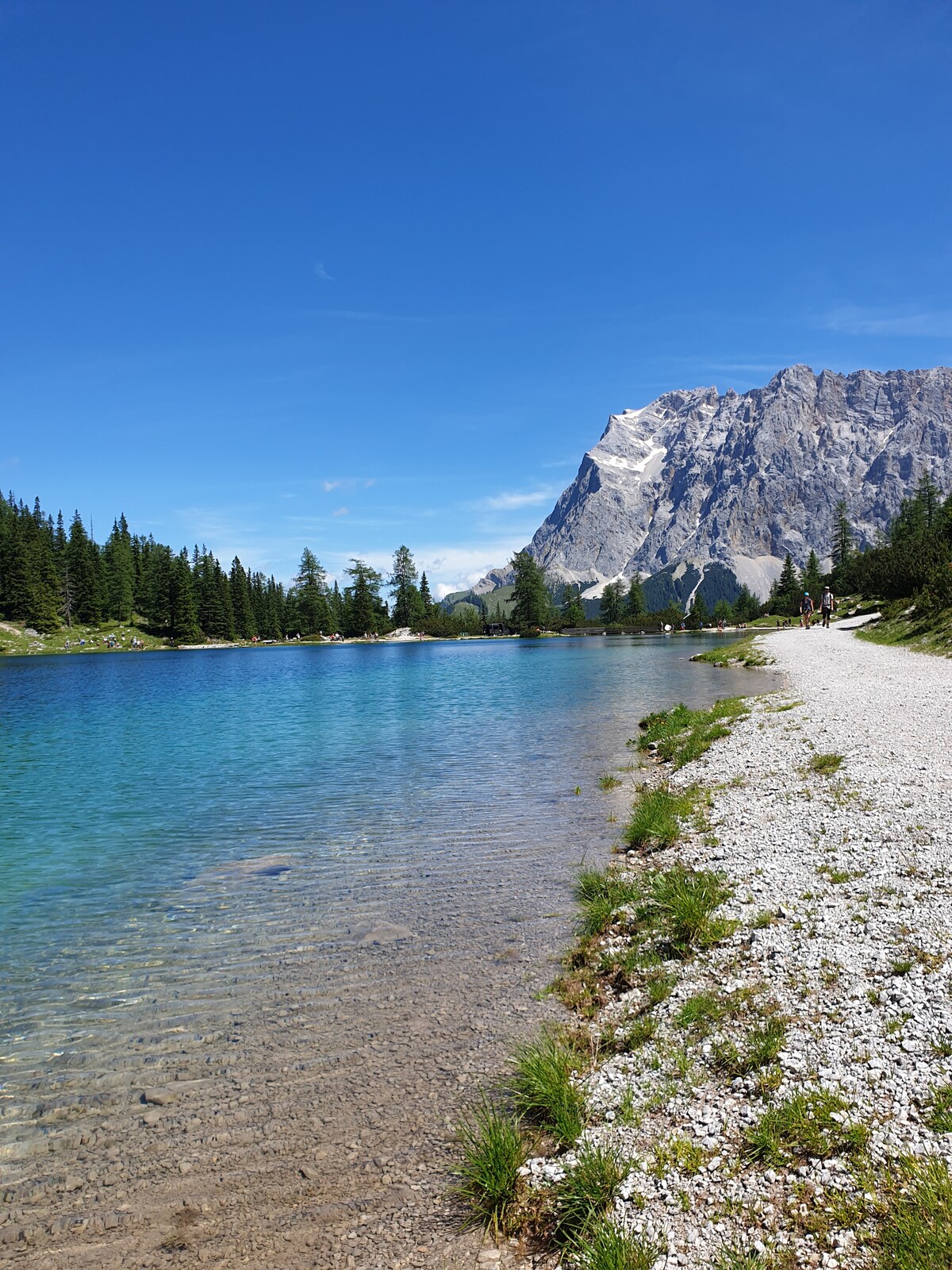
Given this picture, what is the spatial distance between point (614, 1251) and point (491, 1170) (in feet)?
5.01

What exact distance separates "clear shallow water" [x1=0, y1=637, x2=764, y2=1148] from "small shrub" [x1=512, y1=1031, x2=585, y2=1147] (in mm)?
3623

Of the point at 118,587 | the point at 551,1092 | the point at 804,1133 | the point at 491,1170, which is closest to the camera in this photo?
the point at 804,1133

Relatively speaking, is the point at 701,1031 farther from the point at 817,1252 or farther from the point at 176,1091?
the point at 176,1091

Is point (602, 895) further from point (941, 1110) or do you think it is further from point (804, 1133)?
point (941, 1110)

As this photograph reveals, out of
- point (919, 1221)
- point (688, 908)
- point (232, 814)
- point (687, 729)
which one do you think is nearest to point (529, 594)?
point (687, 729)

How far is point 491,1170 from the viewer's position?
5922mm

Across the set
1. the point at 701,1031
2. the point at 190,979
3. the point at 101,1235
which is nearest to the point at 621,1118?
the point at 701,1031

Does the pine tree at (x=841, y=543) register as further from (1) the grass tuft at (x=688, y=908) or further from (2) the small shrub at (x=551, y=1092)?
(2) the small shrub at (x=551, y=1092)

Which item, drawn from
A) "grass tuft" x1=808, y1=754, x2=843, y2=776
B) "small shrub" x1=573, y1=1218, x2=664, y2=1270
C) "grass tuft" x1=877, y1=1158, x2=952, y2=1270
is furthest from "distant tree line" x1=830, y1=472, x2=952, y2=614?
"small shrub" x1=573, y1=1218, x2=664, y2=1270

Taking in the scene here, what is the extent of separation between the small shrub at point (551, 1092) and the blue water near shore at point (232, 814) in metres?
5.58

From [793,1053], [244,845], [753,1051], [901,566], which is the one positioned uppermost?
[901,566]

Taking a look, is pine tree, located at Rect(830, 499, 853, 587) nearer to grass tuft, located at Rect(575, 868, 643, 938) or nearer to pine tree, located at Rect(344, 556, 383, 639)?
pine tree, located at Rect(344, 556, 383, 639)

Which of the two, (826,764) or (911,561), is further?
(911,561)

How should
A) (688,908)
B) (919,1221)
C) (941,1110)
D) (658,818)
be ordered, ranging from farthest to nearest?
(658,818)
(688,908)
(941,1110)
(919,1221)
